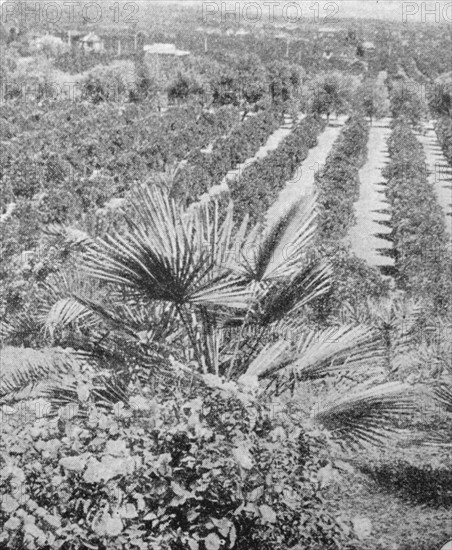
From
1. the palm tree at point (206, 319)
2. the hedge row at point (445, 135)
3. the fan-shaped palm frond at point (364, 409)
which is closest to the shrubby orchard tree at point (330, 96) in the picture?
the hedge row at point (445, 135)

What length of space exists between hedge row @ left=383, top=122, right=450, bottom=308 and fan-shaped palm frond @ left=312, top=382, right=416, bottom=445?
9.88 m

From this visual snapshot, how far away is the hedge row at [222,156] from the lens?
25547 millimetres

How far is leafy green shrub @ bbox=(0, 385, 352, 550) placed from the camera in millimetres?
2963

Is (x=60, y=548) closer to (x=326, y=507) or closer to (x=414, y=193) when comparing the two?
(x=326, y=507)

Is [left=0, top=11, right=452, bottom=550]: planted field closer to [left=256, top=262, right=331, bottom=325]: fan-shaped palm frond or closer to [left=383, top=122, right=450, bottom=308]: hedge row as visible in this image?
[left=256, top=262, right=331, bottom=325]: fan-shaped palm frond

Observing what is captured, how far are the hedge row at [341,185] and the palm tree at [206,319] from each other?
14099mm

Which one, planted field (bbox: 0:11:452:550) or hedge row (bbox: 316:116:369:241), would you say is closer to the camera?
planted field (bbox: 0:11:452:550)

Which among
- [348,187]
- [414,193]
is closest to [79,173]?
[348,187]

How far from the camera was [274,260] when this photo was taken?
409 centimetres

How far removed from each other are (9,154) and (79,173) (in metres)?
3.16

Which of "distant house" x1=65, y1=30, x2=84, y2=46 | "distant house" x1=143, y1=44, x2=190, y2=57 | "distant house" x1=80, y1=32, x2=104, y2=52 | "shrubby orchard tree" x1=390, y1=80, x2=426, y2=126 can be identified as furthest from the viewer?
"distant house" x1=65, y1=30, x2=84, y2=46

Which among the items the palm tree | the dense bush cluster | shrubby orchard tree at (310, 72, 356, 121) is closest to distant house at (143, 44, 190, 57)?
shrubby orchard tree at (310, 72, 356, 121)

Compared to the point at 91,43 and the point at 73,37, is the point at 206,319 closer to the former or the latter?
the point at 91,43

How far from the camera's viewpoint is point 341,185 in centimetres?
2477
